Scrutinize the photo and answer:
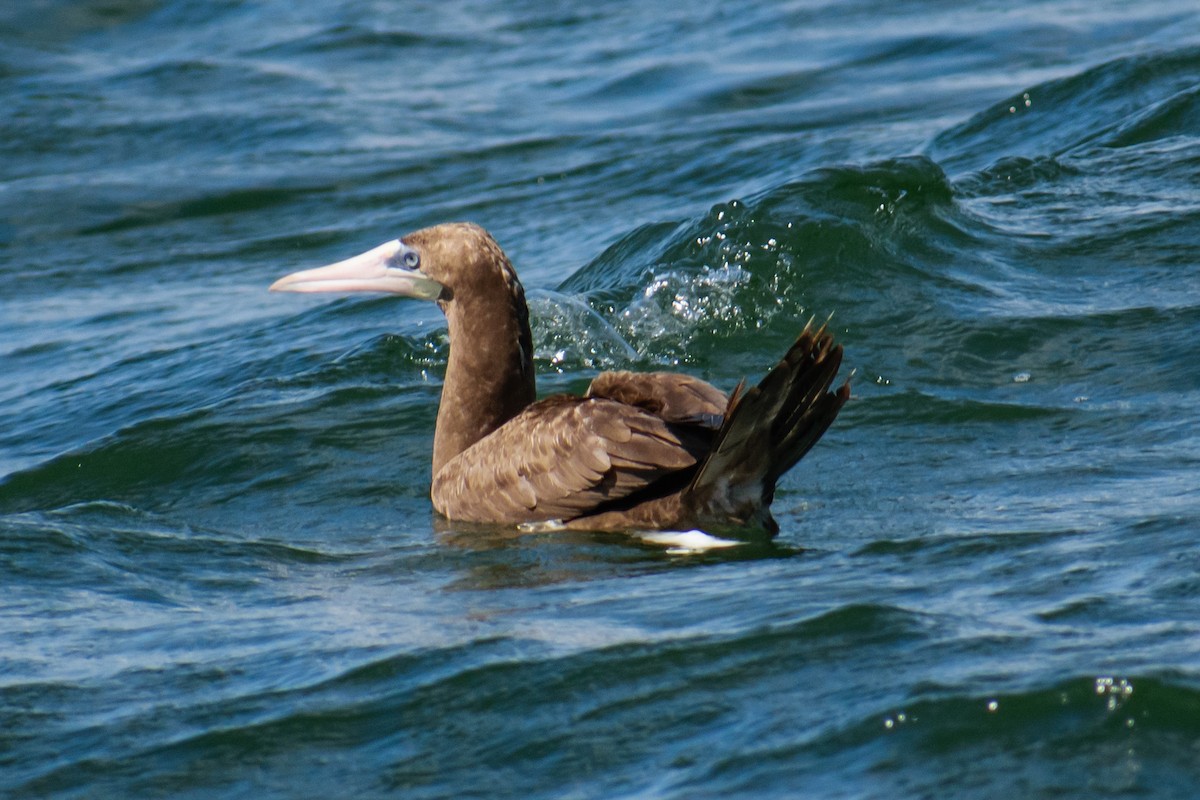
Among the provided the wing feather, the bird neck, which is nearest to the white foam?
the wing feather

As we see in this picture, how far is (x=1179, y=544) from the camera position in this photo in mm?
4957

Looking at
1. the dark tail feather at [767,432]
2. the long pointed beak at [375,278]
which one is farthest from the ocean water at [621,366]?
the long pointed beak at [375,278]

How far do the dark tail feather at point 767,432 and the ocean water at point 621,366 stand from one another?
0.64 feet

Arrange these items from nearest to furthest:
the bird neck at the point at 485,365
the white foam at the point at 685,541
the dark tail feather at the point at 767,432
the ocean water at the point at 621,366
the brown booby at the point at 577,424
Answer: the ocean water at the point at 621,366, the dark tail feather at the point at 767,432, the brown booby at the point at 577,424, the white foam at the point at 685,541, the bird neck at the point at 485,365

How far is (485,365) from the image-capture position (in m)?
6.78

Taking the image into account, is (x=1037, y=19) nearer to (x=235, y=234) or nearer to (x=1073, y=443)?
(x=235, y=234)

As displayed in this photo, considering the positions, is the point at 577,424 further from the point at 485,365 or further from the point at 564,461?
the point at 485,365

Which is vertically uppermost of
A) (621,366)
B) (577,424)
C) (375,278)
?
(375,278)

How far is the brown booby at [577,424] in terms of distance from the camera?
5508 millimetres

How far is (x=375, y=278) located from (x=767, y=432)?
1955 mm

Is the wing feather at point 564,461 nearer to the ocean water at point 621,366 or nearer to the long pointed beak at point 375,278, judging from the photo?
the ocean water at point 621,366

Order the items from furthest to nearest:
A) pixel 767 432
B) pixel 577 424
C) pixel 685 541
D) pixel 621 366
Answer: pixel 621 366, pixel 577 424, pixel 685 541, pixel 767 432

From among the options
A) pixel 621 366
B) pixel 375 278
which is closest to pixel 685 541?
pixel 375 278

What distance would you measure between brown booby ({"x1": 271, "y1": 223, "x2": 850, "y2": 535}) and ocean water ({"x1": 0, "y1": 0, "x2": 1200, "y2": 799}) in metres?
0.18
